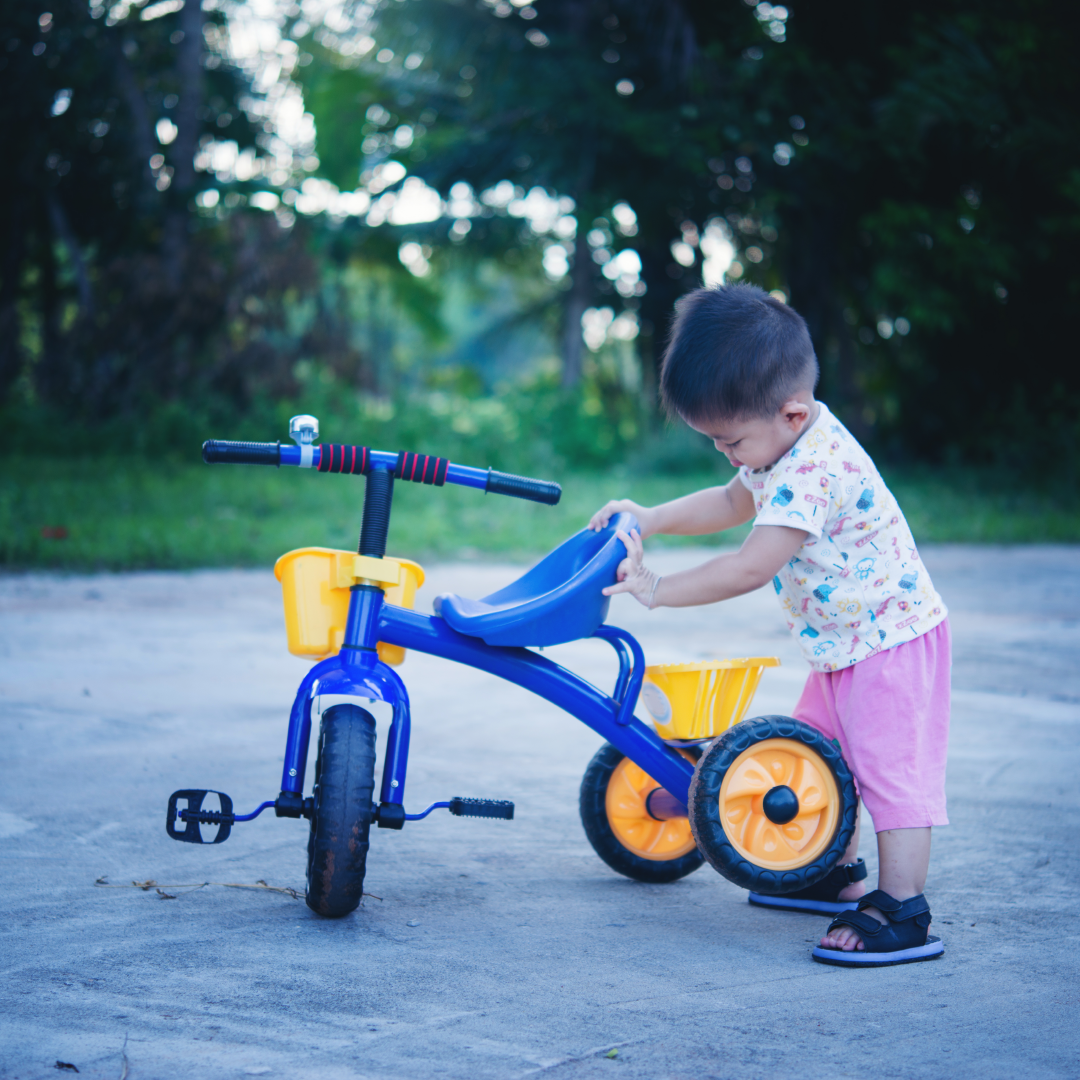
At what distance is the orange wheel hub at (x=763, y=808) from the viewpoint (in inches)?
85.1

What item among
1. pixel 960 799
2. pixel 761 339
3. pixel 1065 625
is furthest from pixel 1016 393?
pixel 761 339

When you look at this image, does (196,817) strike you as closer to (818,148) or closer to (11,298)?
(818,148)

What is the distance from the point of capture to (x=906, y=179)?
13062 mm

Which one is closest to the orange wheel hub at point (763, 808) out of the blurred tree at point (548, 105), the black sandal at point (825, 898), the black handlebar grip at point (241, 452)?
the black sandal at point (825, 898)

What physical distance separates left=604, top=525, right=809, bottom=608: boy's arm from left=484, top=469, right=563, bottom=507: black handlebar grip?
147mm

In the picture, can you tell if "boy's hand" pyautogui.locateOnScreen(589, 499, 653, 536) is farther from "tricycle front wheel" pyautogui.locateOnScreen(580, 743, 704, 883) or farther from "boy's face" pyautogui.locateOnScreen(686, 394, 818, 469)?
"tricycle front wheel" pyautogui.locateOnScreen(580, 743, 704, 883)

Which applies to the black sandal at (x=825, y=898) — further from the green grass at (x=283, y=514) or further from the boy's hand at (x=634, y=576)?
the green grass at (x=283, y=514)

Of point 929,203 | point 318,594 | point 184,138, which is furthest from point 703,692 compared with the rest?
point 184,138

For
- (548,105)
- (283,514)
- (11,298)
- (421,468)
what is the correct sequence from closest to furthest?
1. (421,468)
2. (283,514)
3. (548,105)
4. (11,298)

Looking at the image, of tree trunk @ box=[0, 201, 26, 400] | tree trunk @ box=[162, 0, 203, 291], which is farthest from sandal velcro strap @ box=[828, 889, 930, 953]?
tree trunk @ box=[0, 201, 26, 400]

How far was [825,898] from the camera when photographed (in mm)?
2432

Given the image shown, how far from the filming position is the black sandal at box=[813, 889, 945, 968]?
2.07 metres

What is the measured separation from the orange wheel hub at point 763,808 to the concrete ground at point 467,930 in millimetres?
174

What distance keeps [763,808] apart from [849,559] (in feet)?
1.60
